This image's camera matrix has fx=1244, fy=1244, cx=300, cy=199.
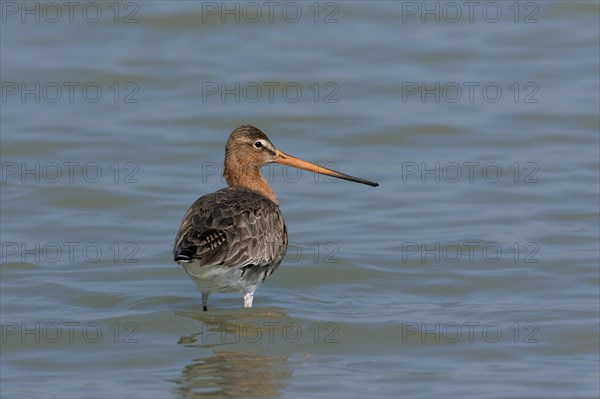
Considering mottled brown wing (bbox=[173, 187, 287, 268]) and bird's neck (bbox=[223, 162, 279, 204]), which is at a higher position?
bird's neck (bbox=[223, 162, 279, 204])

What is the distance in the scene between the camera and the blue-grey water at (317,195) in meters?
8.03

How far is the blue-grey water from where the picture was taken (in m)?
8.03

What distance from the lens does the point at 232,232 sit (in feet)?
28.6

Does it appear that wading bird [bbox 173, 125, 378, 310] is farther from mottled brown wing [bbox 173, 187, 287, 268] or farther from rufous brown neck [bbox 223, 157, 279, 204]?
rufous brown neck [bbox 223, 157, 279, 204]

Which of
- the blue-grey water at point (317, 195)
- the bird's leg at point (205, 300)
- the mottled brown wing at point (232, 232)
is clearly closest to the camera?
the blue-grey water at point (317, 195)

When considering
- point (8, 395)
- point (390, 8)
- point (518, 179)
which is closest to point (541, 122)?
point (518, 179)

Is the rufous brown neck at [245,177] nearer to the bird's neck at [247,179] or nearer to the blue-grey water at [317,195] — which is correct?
the bird's neck at [247,179]

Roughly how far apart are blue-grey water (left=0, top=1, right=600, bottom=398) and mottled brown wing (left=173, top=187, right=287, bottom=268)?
1.61 feet

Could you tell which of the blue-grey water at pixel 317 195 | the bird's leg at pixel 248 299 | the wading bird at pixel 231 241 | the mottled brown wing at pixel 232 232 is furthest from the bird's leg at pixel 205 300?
the mottled brown wing at pixel 232 232

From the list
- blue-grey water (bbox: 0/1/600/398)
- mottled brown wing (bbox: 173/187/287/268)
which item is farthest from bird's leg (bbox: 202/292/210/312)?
mottled brown wing (bbox: 173/187/287/268)

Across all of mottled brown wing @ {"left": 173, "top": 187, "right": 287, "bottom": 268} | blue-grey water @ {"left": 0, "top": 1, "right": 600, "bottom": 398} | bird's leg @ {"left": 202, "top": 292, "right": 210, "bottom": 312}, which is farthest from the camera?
bird's leg @ {"left": 202, "top": 292, "right": 210, "bottom": 312}

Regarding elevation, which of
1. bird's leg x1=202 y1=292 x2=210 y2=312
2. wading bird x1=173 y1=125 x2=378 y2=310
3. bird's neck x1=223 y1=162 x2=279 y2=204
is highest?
bird's neck x1=223 y1=162 x2=279 y2=204

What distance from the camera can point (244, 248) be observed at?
8.74 meters

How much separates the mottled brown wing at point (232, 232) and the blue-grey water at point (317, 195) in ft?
1.61
